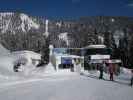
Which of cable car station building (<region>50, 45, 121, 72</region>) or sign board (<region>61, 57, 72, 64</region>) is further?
sign board (<region>61, 57, 72, 64</region>)

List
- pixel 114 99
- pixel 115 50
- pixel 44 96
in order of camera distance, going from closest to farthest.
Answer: pixel 114 99
pixel 44 96
pixel 115 50

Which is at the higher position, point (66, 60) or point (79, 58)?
point (79, 58)

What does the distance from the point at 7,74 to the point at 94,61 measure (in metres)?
39.6

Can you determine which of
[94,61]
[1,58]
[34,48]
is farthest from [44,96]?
[34,48]

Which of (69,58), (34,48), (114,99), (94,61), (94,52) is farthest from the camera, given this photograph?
(34,48)

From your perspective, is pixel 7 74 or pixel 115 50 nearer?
pixel 7 74

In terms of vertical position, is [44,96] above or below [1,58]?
below

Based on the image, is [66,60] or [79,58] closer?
[66,60]

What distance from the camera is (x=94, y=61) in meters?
61.7

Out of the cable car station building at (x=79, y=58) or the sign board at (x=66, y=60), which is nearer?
the cable car station building at (x=79, y=58)

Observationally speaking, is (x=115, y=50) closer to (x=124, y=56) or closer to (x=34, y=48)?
(x=124, y=56)

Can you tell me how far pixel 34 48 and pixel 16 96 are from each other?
330ft

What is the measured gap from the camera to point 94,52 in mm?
69000

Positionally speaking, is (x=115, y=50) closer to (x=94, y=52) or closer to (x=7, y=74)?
(x=94, y=52)
